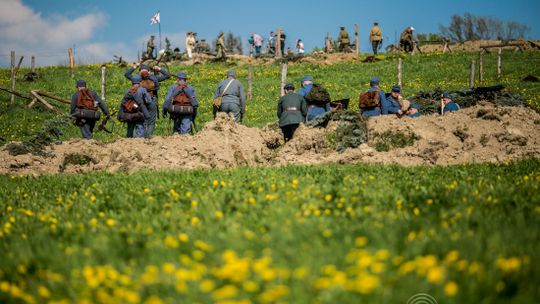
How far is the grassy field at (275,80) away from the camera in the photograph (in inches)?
837

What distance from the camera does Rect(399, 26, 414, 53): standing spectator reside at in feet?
126

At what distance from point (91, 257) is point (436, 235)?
9.54ft

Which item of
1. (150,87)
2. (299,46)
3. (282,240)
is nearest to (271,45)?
(299,46)

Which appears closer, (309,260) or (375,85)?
(309,260)

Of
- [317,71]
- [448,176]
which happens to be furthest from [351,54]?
[448,176]

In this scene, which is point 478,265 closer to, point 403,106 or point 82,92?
point 403,106

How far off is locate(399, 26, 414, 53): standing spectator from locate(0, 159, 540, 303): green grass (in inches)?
1309

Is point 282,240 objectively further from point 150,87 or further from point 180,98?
point 150,87

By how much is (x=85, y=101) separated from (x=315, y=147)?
6.29m

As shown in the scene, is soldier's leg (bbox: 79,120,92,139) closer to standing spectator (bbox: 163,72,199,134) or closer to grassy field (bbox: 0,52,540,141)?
standing spectator (bbox: 163,72,199,134)

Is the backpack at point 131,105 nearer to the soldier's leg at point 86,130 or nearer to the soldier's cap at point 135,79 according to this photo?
the soldier's cap at point 135,79

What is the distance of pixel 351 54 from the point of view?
38594 millimetres

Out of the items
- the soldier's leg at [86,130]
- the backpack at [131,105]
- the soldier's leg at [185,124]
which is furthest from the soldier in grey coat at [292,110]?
the soldier's leg at [86,130]

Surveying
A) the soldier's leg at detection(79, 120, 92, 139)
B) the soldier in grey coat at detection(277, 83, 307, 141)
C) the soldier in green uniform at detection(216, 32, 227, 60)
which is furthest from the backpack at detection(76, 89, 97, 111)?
the soldier in green uniform at detection(216, 32, 227, 60)
